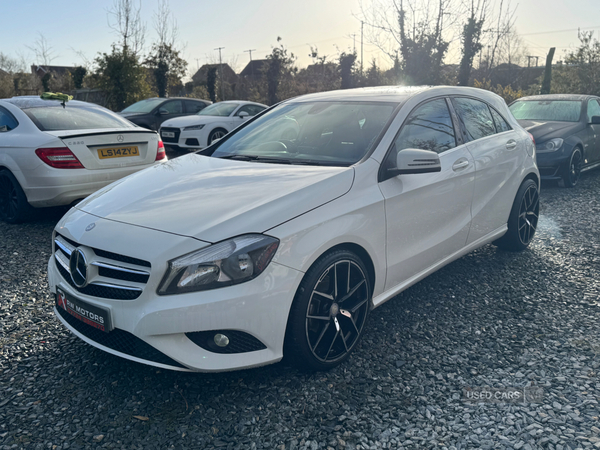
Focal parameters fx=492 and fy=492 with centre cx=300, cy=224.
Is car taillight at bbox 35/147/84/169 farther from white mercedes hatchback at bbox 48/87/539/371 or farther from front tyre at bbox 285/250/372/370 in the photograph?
front tyre at bbox 285/250/372/370

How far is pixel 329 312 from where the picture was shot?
2.76 m

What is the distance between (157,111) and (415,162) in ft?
39.9

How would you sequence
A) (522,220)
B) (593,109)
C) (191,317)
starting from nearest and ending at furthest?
1. (191,317)
2. (522,220)
3. (593,109)

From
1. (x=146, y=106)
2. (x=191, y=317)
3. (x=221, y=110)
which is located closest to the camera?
(x=191, y=317)

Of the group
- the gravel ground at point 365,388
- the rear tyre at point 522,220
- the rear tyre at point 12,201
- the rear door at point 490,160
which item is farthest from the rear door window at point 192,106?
the rear tyre at point 522,220

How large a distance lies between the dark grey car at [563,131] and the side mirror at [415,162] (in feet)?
20.0

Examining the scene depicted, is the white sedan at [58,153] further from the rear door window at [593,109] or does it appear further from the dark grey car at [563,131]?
the rear door window at [593,109]

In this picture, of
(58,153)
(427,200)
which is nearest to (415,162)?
(427,200)

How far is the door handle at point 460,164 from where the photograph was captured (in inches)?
144

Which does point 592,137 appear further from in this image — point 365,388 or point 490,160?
point 365,388

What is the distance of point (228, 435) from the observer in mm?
2338

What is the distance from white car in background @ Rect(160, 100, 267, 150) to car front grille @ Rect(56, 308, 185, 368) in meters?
9.49

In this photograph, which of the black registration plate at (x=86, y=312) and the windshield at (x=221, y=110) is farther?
the windshield at (x=221, y=110)

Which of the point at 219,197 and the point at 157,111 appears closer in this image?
the point at 219,197
